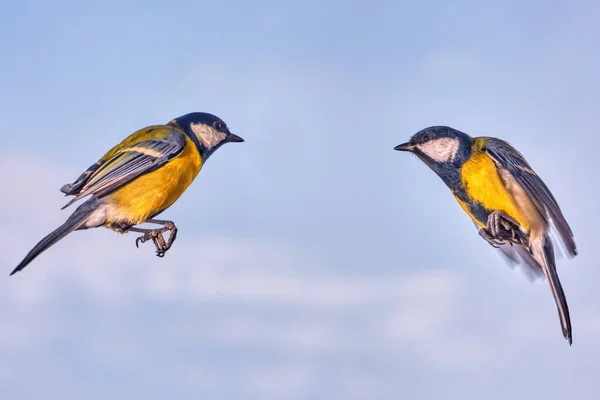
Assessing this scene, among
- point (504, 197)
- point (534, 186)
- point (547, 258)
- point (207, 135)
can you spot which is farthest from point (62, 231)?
point (547, 258)

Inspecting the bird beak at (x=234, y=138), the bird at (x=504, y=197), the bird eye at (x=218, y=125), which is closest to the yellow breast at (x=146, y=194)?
the bird eye at (x=218, y=125)

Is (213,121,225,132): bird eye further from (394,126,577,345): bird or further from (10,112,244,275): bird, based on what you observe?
(394,126,577,345): bird

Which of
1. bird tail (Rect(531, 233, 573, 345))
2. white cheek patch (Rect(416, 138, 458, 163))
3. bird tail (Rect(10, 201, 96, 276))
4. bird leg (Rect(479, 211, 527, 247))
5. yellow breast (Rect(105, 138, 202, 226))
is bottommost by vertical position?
bird tail (Rect(10, 201, 96, 276))

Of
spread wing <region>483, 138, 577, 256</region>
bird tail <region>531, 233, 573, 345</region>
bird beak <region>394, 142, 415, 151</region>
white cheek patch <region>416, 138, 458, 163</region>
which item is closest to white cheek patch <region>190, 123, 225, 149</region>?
bird beak <region>394, 142, 415, 151</region>

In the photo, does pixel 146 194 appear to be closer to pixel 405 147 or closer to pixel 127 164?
pixel 127 164

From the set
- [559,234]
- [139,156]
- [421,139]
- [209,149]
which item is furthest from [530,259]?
[139,156]

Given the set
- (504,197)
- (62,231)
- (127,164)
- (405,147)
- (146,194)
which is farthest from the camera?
(405,147)

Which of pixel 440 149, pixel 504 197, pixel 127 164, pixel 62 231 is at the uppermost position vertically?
pixel 440 149

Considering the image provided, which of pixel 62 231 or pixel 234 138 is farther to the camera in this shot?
pixel 234 138
